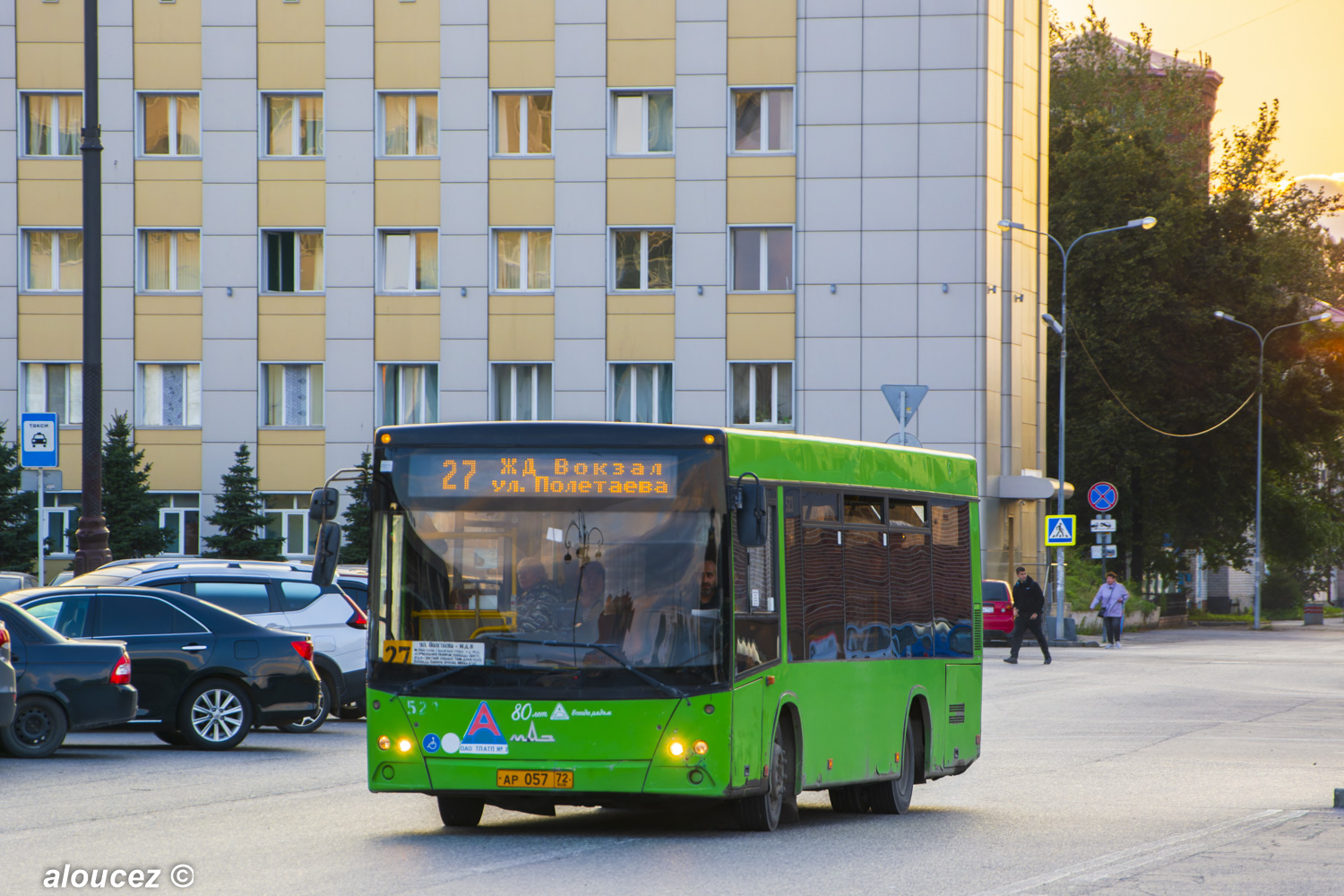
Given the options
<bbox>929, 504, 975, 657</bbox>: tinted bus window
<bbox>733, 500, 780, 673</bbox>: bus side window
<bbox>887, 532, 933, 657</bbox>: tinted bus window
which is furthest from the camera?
<bbox>929, 504, 975, 657</bbox>: tinted bus window

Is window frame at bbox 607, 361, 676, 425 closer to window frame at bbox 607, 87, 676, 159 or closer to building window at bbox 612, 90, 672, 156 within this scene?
window frame at bbox 607, 87, 676, 159

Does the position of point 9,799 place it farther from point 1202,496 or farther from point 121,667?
point 1202,496

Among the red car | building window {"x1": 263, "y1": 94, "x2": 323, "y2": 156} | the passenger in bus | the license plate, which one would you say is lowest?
the red car

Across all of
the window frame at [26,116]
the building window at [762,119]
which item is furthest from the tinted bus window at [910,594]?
the window frame at [26,116]

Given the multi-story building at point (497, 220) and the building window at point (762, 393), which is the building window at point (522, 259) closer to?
the multi-story building at point (497, 220)

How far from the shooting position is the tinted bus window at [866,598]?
40.9 feet

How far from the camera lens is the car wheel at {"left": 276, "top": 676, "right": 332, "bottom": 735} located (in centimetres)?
1842

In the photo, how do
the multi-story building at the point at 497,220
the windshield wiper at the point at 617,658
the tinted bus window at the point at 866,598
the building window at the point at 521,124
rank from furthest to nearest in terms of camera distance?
the building window at the point at 521,124
the multi-story building at the point at 497,220
the tinted bus window at the point at 866,598
the windshield wiper at the point at 617,658

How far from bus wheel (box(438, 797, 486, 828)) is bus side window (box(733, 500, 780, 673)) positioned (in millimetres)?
2052

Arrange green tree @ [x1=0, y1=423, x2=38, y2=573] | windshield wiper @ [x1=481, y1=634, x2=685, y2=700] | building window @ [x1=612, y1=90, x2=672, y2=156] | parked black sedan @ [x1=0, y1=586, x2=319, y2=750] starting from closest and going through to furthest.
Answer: windshield wiper @ [x1=481, y1=634, x2=685, y2=700] < parked black sedan @ [x1=0, y1=586, x2=319, y2=750] < green tree @ [x1=0, y1=423, x2=38, y2=573] < building window @ [x1=612, y1=90, x2=672, y2=156]

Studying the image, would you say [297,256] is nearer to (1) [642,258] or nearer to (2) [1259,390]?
(1) [642,258]

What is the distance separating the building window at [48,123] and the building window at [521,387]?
460 inches

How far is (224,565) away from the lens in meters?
19.7

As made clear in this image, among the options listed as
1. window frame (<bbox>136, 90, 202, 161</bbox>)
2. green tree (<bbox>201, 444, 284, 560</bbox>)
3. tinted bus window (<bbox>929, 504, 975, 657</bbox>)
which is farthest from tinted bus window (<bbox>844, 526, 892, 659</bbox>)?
window frame (<bbox>136, 90, 202, 161</bbox>)
